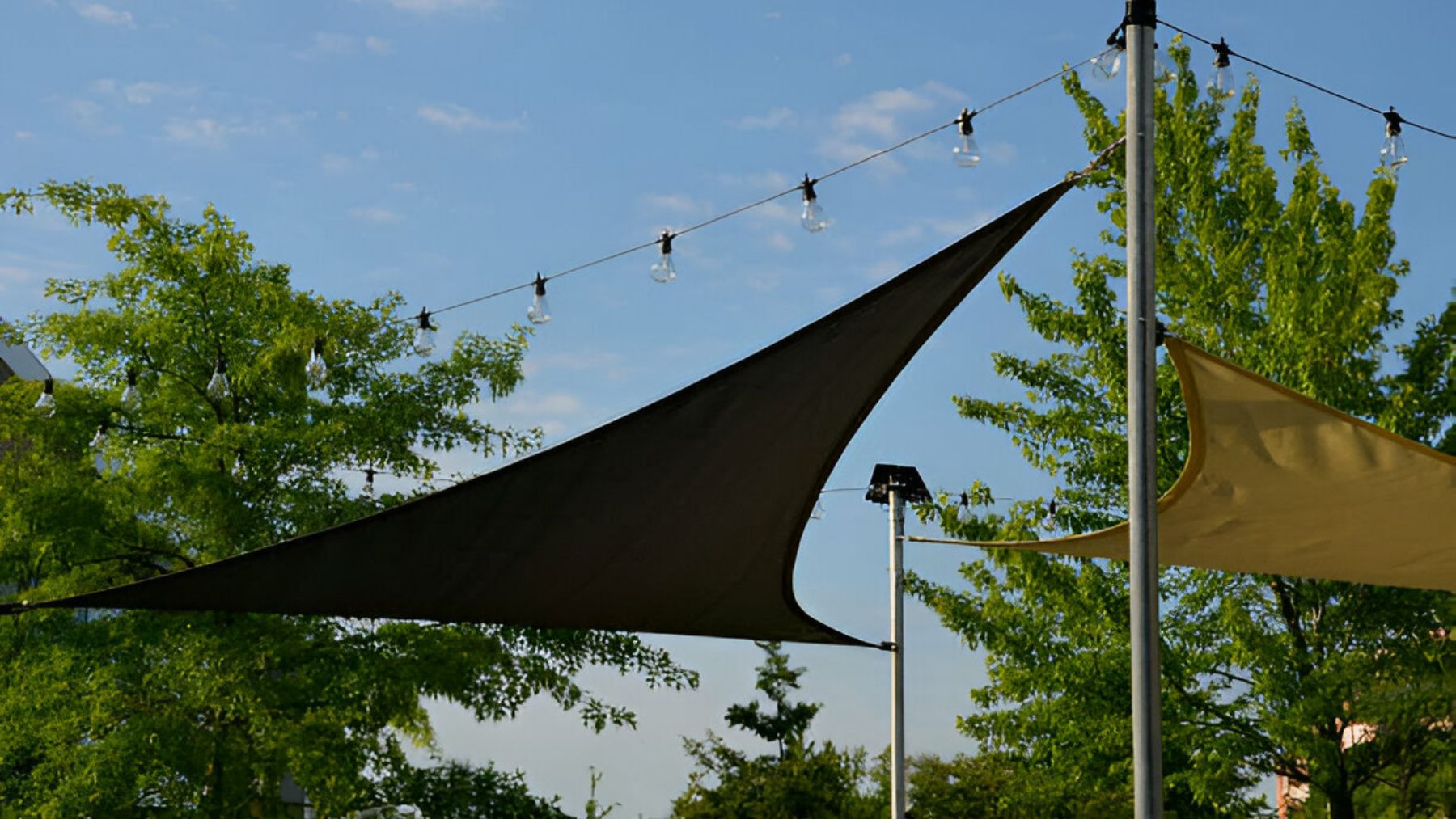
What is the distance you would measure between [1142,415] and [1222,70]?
6.65 feet

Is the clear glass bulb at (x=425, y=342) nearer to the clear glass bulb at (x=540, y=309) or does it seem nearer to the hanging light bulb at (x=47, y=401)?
the clear glass bulb at (x=540, y=309)

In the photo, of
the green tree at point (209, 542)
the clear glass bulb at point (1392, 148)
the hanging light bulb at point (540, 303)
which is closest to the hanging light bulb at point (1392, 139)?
the clear glass bulb at point (1392, 148)

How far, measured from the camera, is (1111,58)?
5812 millimetres

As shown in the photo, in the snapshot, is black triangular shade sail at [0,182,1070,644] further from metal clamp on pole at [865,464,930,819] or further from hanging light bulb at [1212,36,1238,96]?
metal clamp on pole at [865,464,930,819]

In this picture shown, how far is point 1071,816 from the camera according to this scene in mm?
21734

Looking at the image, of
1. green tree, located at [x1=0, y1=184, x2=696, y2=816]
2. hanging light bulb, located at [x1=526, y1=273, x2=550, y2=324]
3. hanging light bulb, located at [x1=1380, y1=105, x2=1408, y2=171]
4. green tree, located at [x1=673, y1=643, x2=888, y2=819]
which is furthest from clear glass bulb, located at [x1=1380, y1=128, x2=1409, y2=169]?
green tree, located at [x1=673, y1=643, x2=888, y2=819]

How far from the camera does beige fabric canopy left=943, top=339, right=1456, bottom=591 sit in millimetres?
6859

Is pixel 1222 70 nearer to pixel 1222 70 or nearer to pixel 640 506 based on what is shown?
pixel 1222 70

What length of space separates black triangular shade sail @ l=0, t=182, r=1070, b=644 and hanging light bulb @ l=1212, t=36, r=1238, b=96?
1.40 m

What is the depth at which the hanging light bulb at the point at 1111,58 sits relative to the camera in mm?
5797

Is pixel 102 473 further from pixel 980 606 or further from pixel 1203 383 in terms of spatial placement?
pixel 1203 383

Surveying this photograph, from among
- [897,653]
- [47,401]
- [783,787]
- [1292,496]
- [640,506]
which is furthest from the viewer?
[783,787]

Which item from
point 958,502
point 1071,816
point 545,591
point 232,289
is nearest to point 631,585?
point 545,591

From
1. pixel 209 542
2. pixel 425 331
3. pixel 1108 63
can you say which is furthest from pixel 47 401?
pixel 1108 63
